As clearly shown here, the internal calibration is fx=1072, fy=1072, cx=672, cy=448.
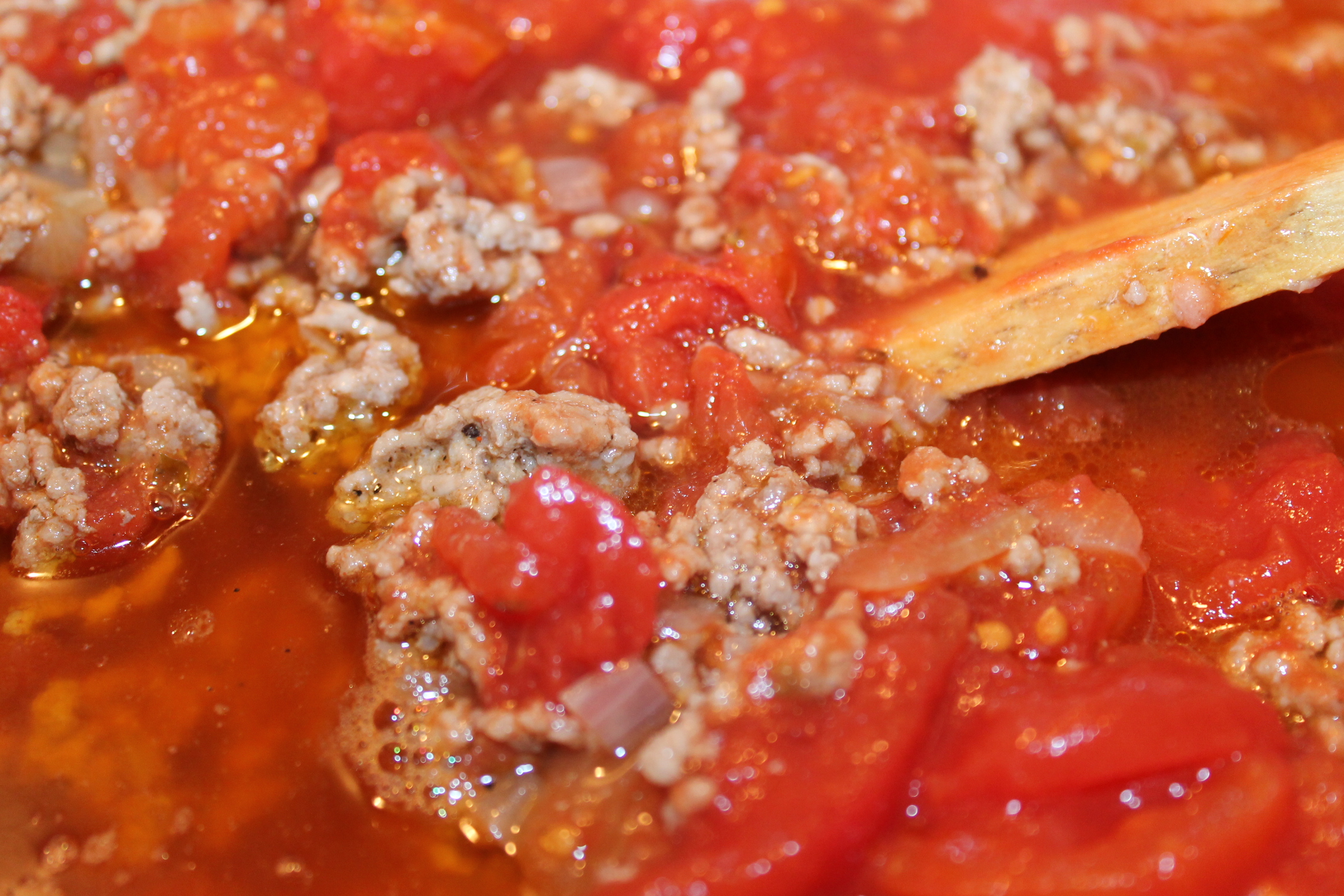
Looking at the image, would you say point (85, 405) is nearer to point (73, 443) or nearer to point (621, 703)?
point (73, 443)

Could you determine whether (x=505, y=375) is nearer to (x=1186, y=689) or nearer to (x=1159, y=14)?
(x=1186, y=689)

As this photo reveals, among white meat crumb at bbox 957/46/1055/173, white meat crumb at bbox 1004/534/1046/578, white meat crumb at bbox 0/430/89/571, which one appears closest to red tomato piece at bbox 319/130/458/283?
white meat crumb at bbox 0/430/89/571

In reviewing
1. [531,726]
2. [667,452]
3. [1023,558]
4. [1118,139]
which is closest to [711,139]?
[667,452]

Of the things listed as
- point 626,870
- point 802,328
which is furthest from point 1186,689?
point 802,328

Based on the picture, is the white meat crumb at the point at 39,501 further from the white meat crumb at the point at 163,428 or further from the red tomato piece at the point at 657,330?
the red tomato piece at the point at 657,330

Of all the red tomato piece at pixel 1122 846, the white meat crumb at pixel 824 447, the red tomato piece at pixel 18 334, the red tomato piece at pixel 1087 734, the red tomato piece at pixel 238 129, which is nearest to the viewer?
the red tomato piece at pixel 1122 846

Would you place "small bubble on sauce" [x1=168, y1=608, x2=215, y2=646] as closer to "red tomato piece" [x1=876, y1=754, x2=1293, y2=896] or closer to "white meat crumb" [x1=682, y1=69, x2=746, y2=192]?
"red tomato piece" [x1=876, y1=754, x2=1293, y2=896]

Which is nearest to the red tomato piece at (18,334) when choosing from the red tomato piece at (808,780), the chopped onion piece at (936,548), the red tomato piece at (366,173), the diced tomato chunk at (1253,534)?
the red tomato piece at (366,173)
